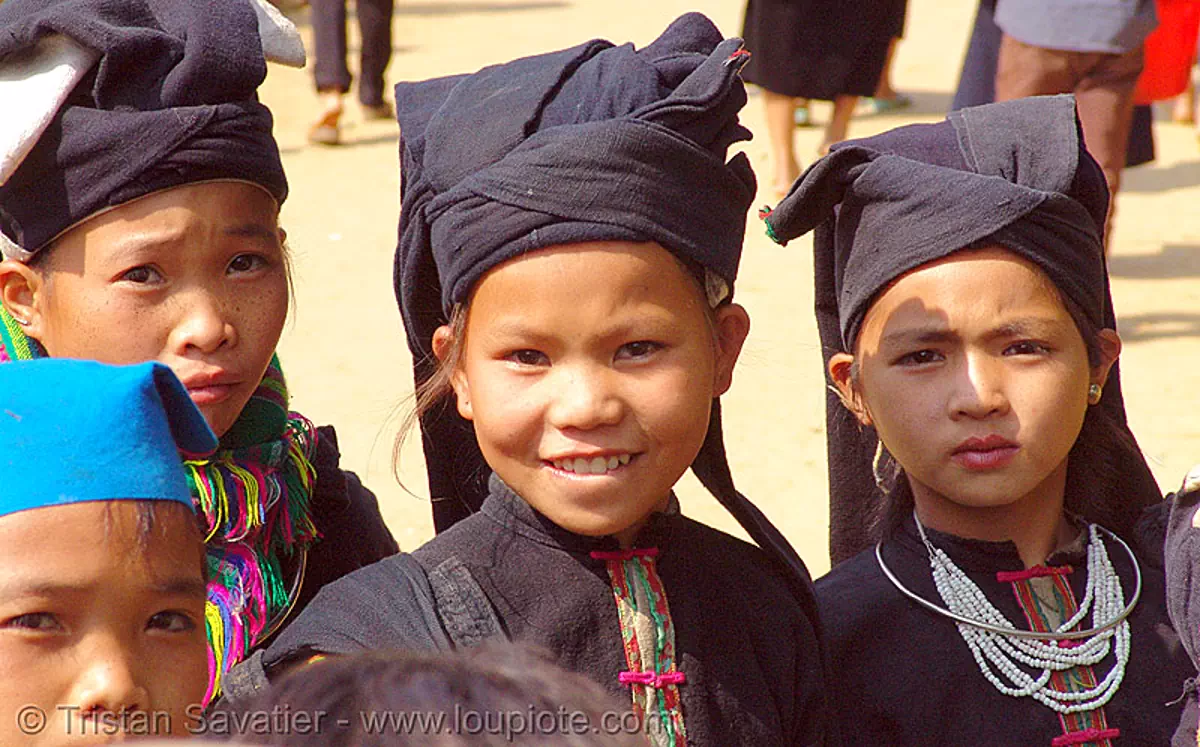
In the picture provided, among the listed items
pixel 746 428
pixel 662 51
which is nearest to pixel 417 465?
pixel 746 428

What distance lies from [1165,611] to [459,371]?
1.40 m

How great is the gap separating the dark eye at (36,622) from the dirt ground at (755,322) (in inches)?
49.8

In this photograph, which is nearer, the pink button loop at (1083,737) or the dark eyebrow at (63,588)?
the dark eyebrow at (63,588)

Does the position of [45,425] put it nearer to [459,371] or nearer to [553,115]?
[459,371]

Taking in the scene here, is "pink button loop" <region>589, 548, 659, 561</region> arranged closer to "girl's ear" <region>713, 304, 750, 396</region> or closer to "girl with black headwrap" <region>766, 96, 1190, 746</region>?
"girl's ear" <region>713, 304, 750, 396</region>

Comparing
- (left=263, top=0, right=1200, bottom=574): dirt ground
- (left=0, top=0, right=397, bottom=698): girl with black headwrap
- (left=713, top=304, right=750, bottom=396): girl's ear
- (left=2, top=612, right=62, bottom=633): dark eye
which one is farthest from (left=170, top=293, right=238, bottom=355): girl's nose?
(left=713, top=304, right=750, bottom=396): girl's ear

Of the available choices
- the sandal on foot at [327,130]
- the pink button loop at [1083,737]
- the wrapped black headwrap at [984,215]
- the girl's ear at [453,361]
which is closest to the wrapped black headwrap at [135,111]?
the girl's ear at [453,361]

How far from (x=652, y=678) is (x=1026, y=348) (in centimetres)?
97

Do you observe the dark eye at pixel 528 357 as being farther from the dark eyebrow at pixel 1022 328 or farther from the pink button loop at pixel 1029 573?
the pink button loop at pixel 1029 573

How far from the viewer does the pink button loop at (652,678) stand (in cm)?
265

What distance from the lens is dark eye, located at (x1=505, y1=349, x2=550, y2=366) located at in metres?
2.64

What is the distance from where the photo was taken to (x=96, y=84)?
291cm

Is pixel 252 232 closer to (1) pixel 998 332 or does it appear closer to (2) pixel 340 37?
(1) pixel 998 332

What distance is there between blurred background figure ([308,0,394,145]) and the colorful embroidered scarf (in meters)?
7.64
